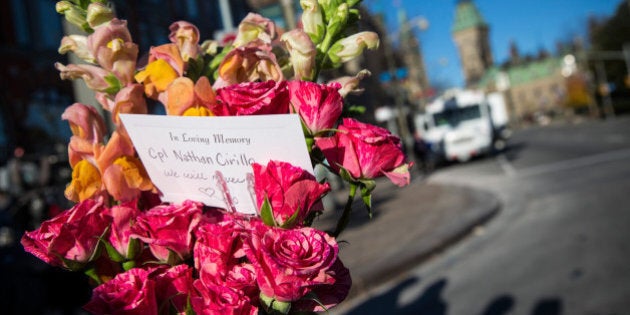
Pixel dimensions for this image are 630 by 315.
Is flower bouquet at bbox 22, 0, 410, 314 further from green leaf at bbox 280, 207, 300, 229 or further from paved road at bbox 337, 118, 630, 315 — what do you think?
paved road at bbox 337, 118, 630, 315

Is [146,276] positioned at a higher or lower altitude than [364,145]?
lower

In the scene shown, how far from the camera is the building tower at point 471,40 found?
106188mm

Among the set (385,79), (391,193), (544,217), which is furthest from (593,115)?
(544,217)

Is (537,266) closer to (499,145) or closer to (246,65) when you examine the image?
(246,65)

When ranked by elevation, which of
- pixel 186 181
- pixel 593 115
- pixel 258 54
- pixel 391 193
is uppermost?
pixel 258 54

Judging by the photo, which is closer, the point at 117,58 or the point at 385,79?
the point at 117,58

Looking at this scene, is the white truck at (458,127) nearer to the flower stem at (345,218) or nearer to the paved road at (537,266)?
the paved road at (537,266)

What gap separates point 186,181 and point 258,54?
0.32 metres

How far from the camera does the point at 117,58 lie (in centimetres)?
105

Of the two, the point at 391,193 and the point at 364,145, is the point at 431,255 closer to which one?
the point at 364,145

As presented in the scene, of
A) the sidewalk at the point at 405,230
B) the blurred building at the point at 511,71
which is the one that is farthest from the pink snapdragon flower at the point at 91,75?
the blurred building at the point at 511,71

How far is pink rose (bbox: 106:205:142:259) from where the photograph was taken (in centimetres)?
100

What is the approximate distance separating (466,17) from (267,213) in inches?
4627

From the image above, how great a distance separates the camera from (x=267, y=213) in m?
0.89
